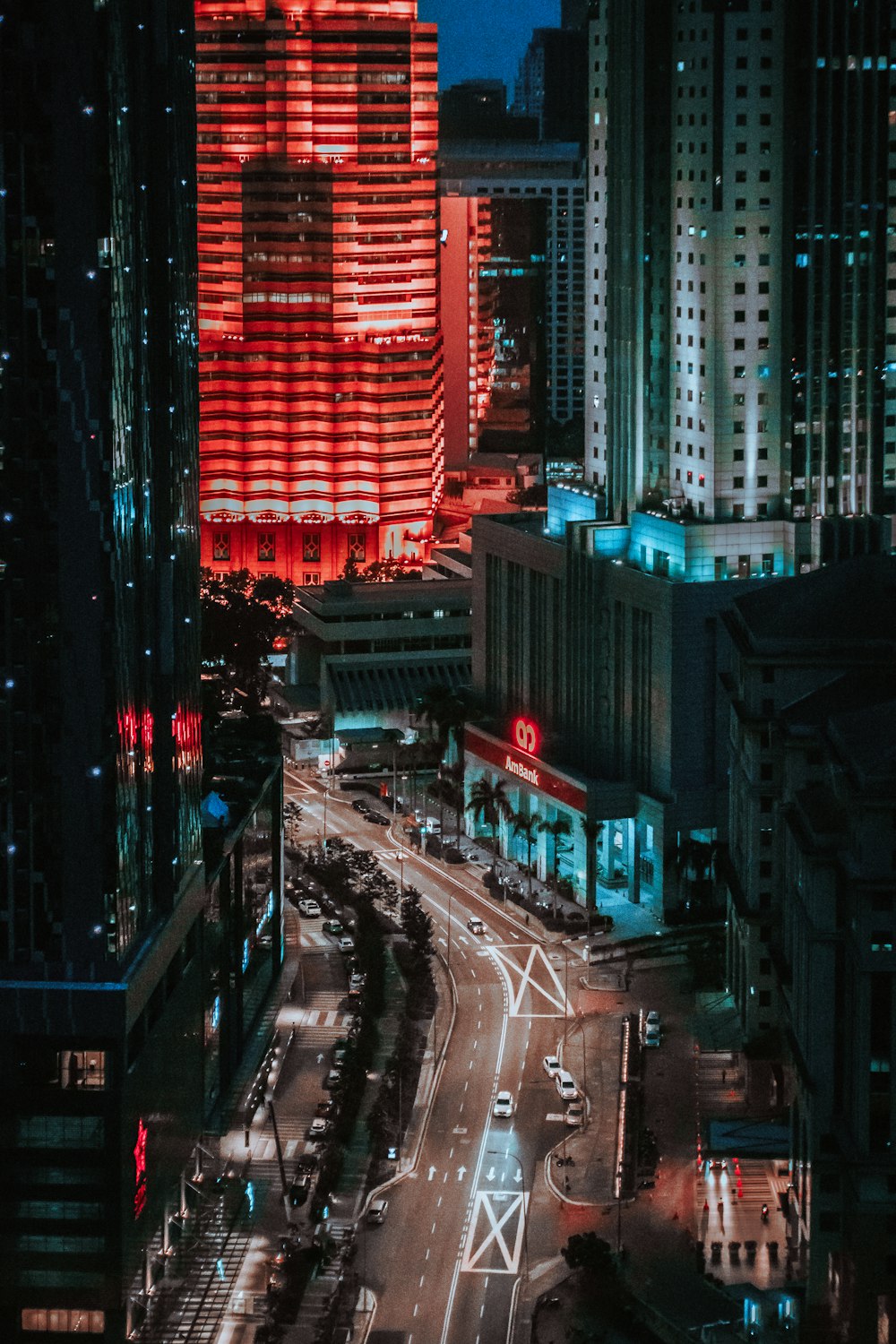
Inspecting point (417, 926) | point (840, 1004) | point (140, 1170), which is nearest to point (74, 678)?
point (140, 1170)

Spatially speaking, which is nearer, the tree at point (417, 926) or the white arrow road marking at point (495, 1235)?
the white arrow road marking at point (495, 1235)

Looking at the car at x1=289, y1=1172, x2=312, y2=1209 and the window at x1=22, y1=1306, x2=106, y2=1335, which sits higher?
the car at x1=289, y1=1172, x2=312, y2=1209

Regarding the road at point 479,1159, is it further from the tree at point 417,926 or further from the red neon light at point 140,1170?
the red neon light at point 140,1170

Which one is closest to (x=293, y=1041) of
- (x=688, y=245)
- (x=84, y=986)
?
(x=84, y=986)

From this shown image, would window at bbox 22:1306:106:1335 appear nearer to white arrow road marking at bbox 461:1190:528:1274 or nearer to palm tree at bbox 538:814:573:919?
white arrow road marking at bbox 461:1190:528:1274

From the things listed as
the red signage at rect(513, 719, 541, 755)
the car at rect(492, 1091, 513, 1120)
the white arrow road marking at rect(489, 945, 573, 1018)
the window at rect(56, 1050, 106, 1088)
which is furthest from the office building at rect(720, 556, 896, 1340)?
the red signage at rect(513, 719, 541, 755)

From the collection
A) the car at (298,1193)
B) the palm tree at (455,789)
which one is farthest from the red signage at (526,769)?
the car at (298,1193)
